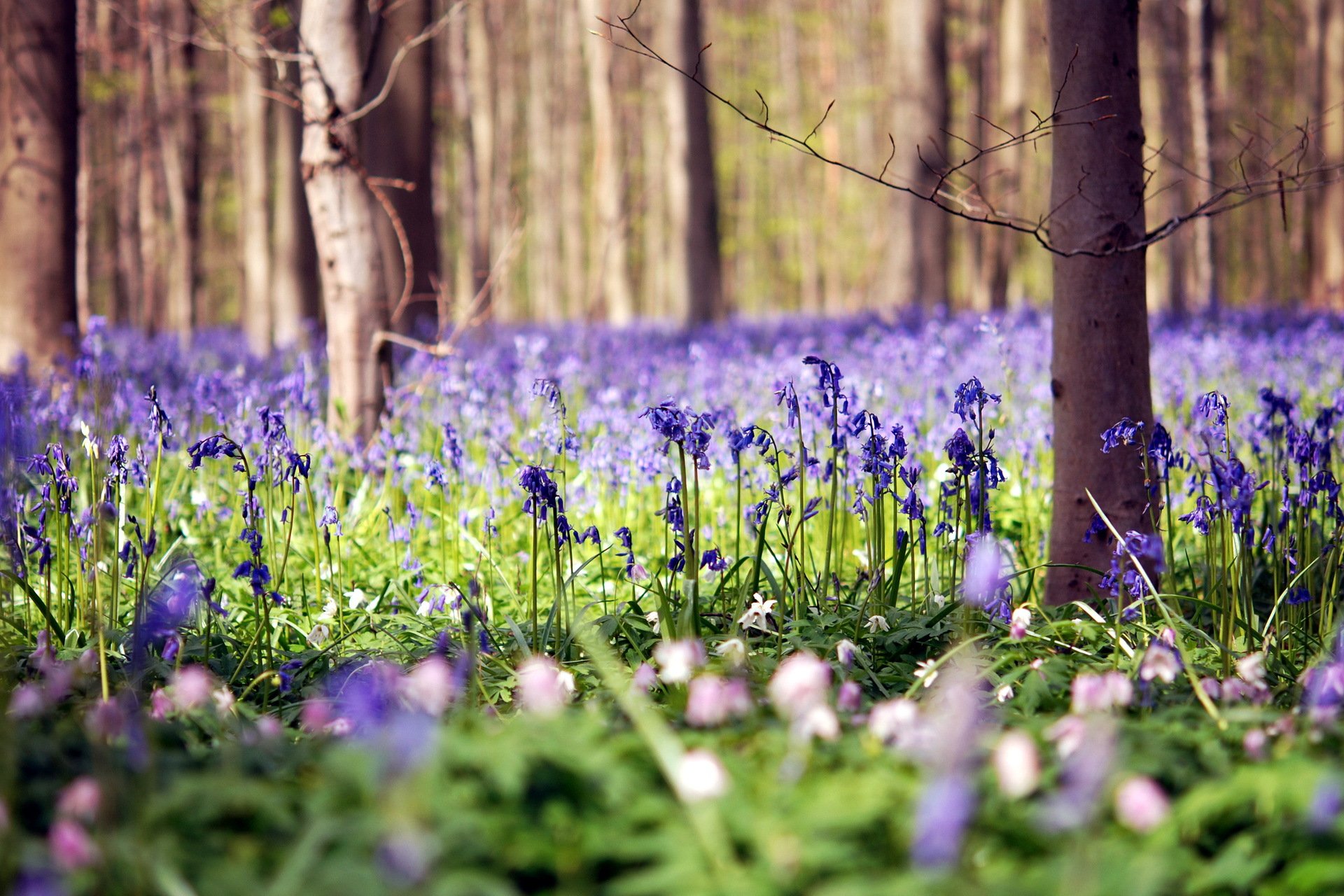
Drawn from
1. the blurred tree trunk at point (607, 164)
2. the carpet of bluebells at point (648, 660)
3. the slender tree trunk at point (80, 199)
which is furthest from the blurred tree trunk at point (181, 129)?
the carpet of bluebells at point (648, 660)

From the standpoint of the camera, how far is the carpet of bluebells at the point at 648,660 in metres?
1.50

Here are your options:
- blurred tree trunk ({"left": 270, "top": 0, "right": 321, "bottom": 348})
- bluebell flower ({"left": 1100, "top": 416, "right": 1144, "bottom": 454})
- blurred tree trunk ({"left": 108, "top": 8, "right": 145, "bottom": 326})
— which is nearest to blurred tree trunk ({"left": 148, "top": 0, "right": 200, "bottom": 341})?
blurred tree trunk ({"left": 108, "top": 8, "right": 145, "bottom": 326})

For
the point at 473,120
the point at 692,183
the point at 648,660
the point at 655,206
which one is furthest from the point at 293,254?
the point at 655,206

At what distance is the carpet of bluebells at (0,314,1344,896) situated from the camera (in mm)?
1495

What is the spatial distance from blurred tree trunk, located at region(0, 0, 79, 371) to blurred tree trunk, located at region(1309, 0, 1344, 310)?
13.1 metres

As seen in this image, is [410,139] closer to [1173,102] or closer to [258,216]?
[258,216]

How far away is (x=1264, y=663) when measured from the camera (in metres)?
2.89

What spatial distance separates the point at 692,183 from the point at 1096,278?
34.9 feet

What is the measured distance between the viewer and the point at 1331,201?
15.1 meters

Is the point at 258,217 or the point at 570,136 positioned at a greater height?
the point at 570,136

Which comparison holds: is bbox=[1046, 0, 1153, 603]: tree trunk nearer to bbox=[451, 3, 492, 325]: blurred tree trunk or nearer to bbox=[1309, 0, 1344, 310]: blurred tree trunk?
bbox=[1309, 0, 1344, 310]: blurred tree trunk

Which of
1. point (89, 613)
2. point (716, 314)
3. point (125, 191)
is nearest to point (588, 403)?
point (89, 613)

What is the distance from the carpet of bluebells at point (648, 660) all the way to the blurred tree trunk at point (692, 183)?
7.38 meters

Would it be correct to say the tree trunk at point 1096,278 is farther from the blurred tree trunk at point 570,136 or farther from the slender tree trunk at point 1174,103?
the blurred tree trunk at point 570,136
